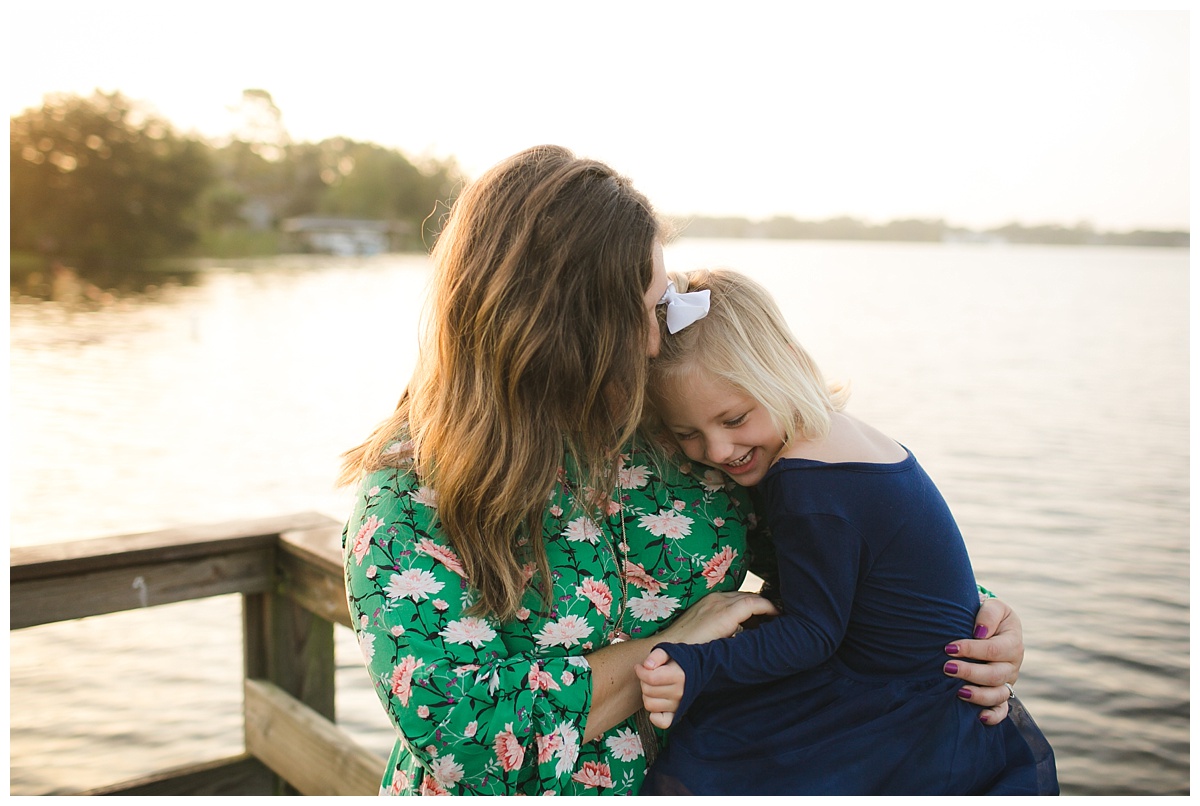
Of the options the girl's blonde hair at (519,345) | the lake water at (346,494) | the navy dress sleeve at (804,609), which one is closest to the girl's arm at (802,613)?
the navy dress sleeve at (804,609)

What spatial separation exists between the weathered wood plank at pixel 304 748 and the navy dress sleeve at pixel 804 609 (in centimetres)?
112

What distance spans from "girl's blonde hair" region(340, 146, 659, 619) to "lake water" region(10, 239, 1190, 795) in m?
0.22

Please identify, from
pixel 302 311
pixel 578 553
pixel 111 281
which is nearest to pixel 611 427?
pixel 578 553

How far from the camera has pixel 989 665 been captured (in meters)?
1.76

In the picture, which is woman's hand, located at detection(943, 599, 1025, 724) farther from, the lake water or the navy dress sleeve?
the lake water

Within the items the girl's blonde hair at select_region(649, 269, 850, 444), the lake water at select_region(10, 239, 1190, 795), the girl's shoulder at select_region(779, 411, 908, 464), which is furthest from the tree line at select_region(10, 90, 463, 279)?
the girl's shoulder at select_region(779, 411, 908, 464)

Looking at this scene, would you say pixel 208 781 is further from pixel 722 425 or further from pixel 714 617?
pixel 722 425

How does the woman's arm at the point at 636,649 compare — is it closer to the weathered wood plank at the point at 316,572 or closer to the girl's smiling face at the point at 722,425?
the girl's smiling face at the point at 722,425

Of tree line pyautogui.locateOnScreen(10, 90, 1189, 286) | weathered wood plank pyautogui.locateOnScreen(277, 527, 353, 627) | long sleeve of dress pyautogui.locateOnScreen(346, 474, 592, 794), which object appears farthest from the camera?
tree line pyautogui.locateOnScreen(10, 90, 1189, 286)

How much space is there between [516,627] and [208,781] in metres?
1.70

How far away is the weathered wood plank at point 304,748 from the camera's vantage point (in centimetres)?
247

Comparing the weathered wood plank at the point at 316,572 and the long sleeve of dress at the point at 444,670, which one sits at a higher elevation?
the long sleeve of dress at the point at 444,670

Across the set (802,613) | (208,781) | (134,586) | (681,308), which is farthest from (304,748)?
(681,308)

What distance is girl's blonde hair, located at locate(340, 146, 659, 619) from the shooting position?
1.50 m
